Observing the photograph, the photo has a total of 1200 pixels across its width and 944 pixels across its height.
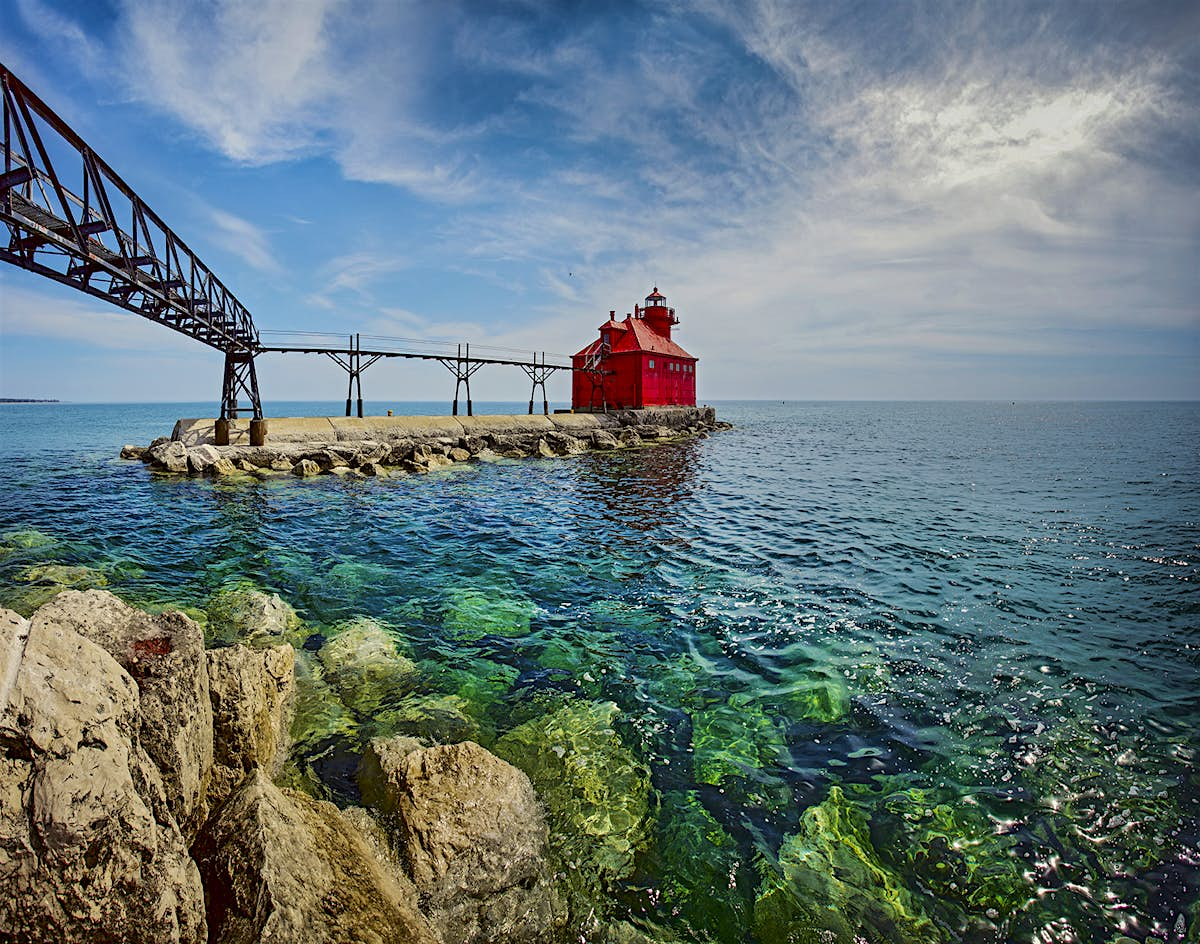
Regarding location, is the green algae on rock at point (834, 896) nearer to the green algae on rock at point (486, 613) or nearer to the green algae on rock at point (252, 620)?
the green algae on rock at point (486, 613)

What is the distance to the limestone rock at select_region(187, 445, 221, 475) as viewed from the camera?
22.5 m

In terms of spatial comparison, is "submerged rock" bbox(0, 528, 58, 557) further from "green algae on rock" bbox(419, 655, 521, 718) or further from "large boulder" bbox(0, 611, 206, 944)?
"large boulder" bbox(0, 611, 206, 944)

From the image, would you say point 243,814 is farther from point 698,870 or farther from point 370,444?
point 370,444

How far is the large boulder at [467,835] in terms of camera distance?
375 cm

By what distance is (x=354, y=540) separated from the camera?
535 inches

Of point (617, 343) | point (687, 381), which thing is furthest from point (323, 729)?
point (687, 381)

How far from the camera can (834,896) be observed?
4082mm

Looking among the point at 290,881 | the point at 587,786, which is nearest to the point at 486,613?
the point at 587,786

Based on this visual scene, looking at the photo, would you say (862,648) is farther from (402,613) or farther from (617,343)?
(617,343)

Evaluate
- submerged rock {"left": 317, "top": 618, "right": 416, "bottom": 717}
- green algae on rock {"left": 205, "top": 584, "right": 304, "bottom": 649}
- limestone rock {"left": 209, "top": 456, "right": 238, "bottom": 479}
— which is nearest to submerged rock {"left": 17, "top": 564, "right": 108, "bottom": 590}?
green algae on rock {"left": 205, "top": 584, "right": 304, "bottom": 649}

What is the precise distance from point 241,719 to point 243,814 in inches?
61.5

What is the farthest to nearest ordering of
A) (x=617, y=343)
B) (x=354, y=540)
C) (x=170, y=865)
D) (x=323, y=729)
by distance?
(x=617, y=343)
(x=354, y=540)
(x=323, y=729)
(x=170, y=865)

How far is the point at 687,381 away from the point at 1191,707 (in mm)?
47908

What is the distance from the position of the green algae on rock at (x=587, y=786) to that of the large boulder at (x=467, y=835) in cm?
25
